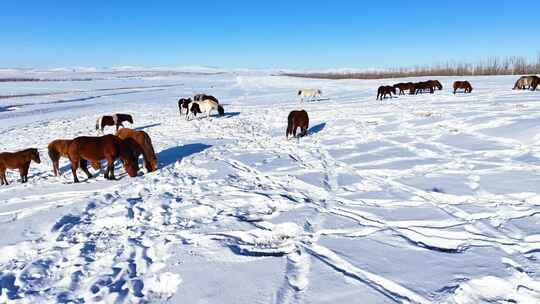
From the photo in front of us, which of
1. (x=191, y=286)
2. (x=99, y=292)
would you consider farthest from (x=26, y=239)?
(x=191, y=286)

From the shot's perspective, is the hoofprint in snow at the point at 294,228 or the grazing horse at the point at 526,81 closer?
the hoofprint in snow at the point at 294,228

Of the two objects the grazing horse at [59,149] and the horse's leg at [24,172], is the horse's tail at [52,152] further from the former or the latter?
the horse's leg at [24,172]

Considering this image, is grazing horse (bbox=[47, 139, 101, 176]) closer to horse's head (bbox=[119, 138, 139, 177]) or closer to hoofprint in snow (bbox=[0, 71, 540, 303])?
hoofprint in snow (bbox=[0, 71, 540, 303])

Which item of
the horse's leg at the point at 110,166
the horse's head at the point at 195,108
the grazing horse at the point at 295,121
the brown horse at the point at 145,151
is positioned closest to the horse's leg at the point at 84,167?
the horse's leg at the point at 110,166

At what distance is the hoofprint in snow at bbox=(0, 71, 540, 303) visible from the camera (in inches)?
127

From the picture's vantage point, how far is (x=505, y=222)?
4.31 metres

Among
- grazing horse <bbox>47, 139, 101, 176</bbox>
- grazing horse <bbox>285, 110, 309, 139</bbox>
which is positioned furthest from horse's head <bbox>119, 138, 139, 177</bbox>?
grazing horse <bbox>285, 110, 309, 139</bbox>

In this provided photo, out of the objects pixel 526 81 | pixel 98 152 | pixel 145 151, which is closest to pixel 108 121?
pixel 145 151

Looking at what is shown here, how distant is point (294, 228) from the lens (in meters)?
4.54

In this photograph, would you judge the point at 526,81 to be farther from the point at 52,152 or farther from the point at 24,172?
the point at 24,172

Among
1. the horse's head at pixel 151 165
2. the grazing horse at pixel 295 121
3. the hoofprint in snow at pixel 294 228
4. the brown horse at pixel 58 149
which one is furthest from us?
the grazing horse at pixel 295 121

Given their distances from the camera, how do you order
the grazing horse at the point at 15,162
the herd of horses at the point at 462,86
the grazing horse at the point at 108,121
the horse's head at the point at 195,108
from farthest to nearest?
the herd of horses at the point at 462,86
the horse's head at the point at 195,108
the grazing horse at the point at 108,121
the grazing horse at the point at 15,162

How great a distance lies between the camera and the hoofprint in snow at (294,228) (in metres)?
3.22

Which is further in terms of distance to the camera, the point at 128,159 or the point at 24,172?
the point at 24,172
